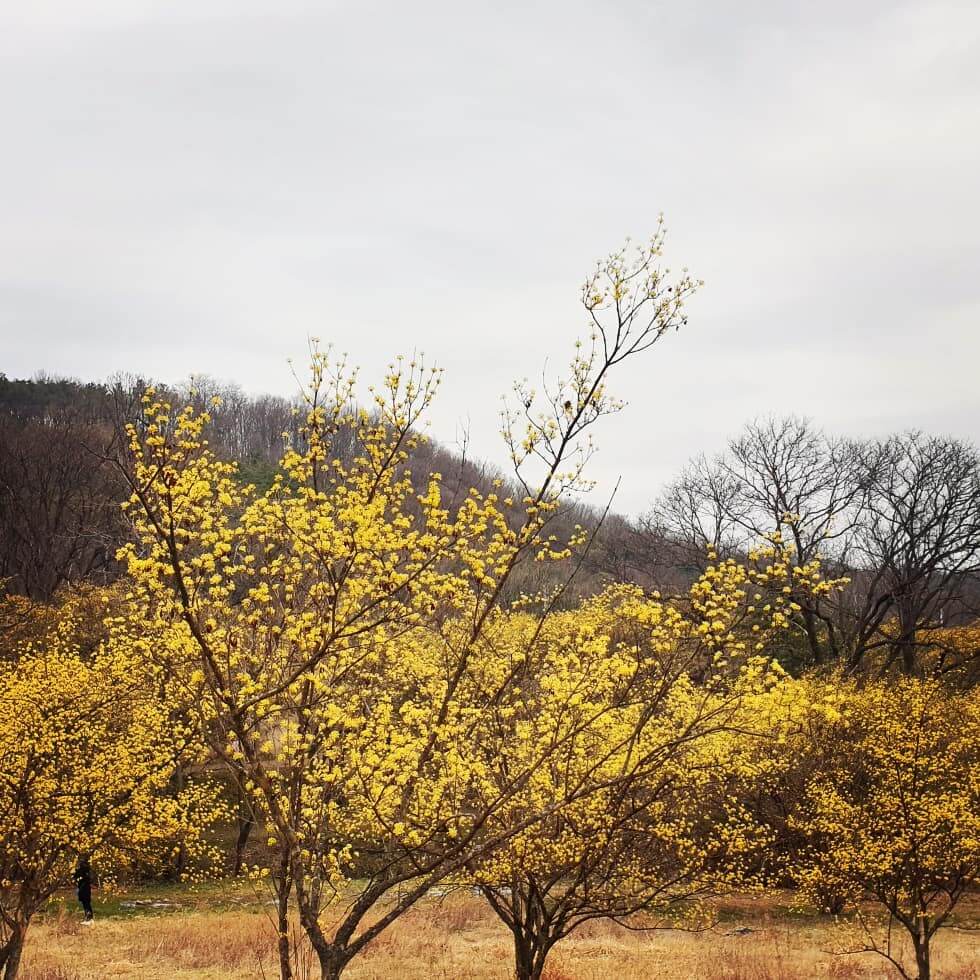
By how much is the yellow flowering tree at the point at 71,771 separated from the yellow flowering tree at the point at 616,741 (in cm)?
444

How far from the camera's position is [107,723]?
16.2 meters

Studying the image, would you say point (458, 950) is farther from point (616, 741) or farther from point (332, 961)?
point (332, 961)

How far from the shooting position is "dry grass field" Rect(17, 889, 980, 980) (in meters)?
15.6

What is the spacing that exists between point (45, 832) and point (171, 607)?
9.04 m

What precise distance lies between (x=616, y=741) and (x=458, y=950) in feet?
32.3

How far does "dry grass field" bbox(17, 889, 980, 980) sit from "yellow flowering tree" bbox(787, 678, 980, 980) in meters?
1.19

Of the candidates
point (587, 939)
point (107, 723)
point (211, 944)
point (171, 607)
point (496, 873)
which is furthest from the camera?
point (587, 939)

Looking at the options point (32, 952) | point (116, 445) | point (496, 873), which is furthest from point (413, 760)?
point (32, 952)

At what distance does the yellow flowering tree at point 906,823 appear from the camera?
45.9ft

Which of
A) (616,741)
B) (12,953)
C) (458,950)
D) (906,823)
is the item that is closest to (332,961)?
(616,741)

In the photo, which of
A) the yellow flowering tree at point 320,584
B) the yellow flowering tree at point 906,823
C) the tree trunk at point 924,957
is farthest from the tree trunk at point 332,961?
the tree trunk at point 924,957

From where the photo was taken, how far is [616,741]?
10.9 meters

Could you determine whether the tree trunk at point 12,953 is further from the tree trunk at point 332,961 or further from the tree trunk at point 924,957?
the tree trunk at point 924,957

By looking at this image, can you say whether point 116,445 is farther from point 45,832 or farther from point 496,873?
point 45,832
